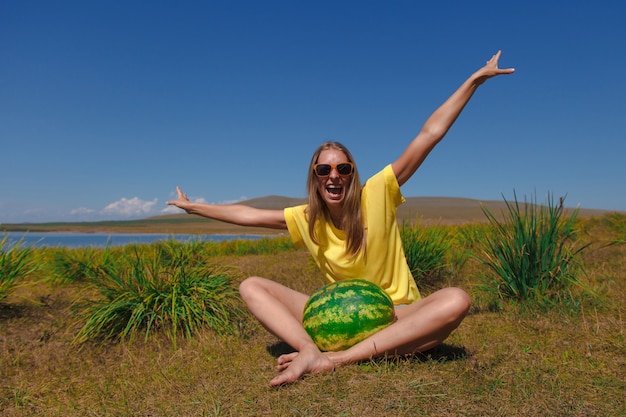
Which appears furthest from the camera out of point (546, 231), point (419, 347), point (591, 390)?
point (546, 231)

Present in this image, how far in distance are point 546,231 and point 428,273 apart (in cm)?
A: 213

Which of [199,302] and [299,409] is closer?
[299,409]

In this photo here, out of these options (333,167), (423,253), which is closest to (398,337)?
(333,167)

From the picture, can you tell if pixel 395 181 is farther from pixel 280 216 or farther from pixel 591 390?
pixel 591 390

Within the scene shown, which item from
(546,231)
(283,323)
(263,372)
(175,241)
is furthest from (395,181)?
(175,241)

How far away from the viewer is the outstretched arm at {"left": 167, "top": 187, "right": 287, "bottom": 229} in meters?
4.02

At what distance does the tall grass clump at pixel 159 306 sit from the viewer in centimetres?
487

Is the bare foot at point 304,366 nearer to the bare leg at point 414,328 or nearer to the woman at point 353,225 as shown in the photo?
the bare leg at point 414,328

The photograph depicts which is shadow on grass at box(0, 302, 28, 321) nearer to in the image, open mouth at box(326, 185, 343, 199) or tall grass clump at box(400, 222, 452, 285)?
open mouth at box(326, 185, 343, 199)

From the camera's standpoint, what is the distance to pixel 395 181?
3.61 meters

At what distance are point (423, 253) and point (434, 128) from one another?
12.1ft

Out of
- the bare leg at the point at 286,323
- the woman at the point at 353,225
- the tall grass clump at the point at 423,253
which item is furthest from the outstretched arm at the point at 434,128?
the tall grass clump at the point at 423,253

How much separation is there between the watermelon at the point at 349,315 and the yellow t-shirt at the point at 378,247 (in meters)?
0.34

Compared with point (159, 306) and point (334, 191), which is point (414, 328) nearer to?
point (334, 191)
